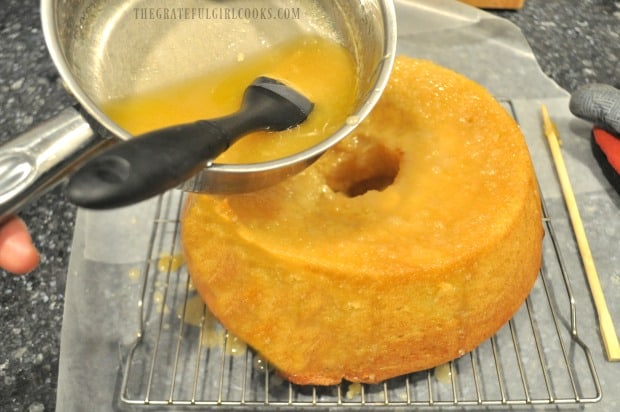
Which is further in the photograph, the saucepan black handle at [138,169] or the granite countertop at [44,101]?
the granite countertop at [44,101]

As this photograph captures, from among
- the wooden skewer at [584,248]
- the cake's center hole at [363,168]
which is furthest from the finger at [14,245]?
the wooden skewer at [584,248]

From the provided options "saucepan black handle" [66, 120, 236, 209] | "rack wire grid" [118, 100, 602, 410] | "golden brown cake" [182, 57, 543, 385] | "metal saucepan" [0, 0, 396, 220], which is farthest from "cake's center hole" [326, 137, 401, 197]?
"saucepan black handle" [66, 120, 236, 209]

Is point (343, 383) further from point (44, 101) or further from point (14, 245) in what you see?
point (44, 101)

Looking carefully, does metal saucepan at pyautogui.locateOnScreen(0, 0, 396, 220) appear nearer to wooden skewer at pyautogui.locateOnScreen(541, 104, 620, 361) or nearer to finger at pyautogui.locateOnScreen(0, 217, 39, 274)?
finger at pyautogui.locateOnScreen(0, 217, 39, 274)

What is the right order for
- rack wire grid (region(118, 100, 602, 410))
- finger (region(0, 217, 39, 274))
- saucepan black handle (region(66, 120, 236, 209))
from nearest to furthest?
saucepan black handle (region(66, 120, 236, 209)), finger (region(0, 217, 39, 274)), rack wire grid (region(118, 100, 602, 410))

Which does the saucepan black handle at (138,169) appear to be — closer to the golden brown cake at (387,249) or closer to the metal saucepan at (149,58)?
the metal saucepan at (149,58)

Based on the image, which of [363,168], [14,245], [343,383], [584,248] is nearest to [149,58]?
[14,245]
